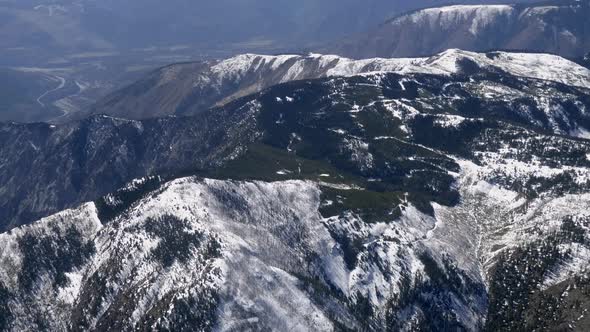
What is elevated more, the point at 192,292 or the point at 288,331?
the point at 192,292

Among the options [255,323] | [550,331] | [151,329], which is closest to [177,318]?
[151,329]

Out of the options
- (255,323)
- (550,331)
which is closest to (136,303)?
(255,323)

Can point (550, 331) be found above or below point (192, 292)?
below

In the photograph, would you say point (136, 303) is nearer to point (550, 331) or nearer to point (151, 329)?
point (151, 329)

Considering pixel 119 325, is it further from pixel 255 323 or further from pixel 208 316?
pixel 255 323

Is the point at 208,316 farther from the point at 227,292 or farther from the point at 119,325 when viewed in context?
the point at 119,325

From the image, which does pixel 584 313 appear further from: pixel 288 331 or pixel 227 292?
pixel 227 292

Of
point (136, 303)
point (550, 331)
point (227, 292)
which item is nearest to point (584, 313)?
point (550, 331)
